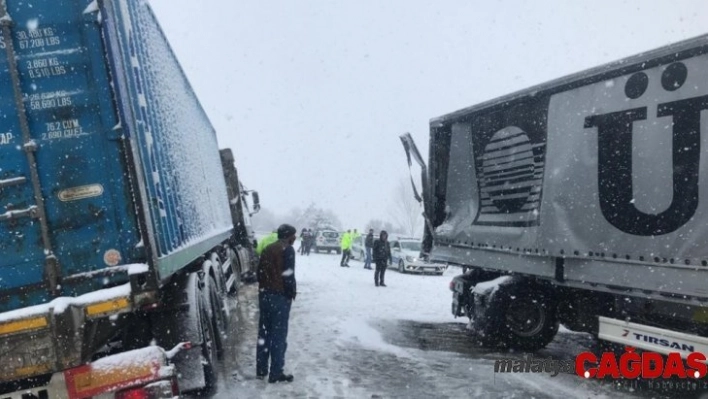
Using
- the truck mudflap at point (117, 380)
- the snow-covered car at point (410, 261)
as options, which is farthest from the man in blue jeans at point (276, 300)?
the snow-covered car at point (410, 261)

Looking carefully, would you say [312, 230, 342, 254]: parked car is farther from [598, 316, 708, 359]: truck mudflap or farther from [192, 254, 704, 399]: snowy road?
[598, 316, 708, 359]: truck mudflap

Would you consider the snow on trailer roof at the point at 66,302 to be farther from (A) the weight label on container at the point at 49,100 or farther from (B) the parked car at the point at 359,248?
(B) the parked car at the point at 359,248

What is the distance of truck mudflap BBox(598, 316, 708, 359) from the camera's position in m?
4.64

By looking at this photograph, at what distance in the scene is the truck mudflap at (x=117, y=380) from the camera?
3.55m

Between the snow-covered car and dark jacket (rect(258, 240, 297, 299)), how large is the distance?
47.0 feet

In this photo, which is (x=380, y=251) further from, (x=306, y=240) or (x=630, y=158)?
(x=306, y=240)

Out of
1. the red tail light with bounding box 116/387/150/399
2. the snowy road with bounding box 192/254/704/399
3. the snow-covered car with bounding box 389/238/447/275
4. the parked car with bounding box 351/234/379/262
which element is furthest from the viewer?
the parked car with bounding box 351/234/379/262

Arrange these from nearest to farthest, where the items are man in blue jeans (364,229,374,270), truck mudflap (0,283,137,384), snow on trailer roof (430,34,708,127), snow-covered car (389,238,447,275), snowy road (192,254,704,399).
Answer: truck mudflap (0,283,137,384) → snow on trailer roof (430,34,708,127) → snowy road (192,254,704,399) → snow-covered car (389,238,447,275) → man in blue jeans (364,229,374,270)

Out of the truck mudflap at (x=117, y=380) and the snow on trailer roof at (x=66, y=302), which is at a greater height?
the snow on trailer roof at (x=66, y=302)

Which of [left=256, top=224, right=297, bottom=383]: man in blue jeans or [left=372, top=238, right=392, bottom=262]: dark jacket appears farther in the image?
[left=372, top=238, right=392, bottom=262]: dark jacket

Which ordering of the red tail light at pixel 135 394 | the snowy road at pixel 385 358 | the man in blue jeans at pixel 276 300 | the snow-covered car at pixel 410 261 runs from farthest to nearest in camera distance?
the snow-covered car at pixel 410 261 → the man in blue jeans at pixel 276 300 → the snowy road at pixel 385 358 → the red tail light at pixel 135 394

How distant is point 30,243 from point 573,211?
17.2 feet

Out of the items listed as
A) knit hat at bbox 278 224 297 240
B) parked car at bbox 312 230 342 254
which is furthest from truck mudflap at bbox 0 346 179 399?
parked car at bbox 312 230 342 254

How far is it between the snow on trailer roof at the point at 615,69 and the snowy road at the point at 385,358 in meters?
3.31
